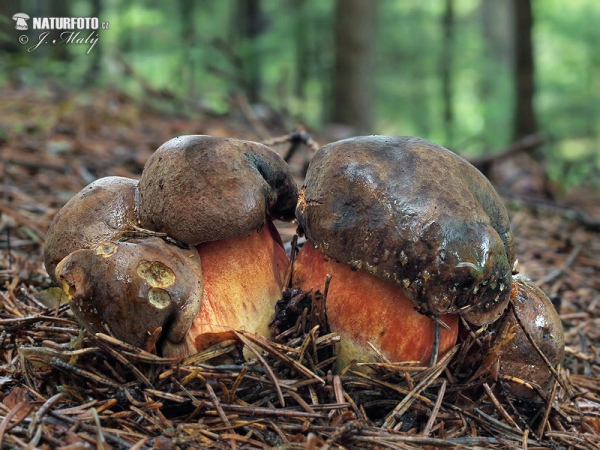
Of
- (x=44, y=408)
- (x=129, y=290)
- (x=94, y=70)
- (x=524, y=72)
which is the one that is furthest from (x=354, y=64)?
(x=44, y=408)

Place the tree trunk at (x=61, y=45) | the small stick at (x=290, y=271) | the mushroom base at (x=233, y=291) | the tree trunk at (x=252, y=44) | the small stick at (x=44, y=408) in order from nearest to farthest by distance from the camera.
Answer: the small stick at (x=44, y=408)
the mushroom base at (x=233, y=291)
the small stick at (x=290, y=271)
the tree trunk at (x=252, y=44)
the tree trunk at (x=61, y=45)

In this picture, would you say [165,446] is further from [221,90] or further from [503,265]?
[221,90]

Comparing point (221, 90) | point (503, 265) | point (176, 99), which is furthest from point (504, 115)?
point (503, 265)

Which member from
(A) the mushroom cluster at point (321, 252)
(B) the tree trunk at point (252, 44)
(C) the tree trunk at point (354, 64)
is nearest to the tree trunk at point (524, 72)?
(C) the tree trunk at point (354, 64)

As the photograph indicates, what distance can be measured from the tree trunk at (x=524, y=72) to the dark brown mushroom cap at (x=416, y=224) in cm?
629

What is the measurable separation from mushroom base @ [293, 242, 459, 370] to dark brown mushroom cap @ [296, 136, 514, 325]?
5.1 inches

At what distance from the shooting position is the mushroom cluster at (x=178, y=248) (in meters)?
1.52

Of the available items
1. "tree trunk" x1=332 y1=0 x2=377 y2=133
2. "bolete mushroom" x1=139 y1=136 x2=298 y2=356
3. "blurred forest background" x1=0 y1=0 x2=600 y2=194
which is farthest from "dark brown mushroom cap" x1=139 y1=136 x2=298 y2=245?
"tree trunk" x1=332 y1=0 x2=377 y2=133

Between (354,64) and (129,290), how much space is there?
6037 millimetres

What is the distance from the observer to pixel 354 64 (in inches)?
273

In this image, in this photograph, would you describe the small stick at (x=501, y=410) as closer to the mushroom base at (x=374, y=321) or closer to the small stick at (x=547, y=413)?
the small stick at (x=547, y=413)

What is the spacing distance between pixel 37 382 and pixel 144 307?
1.42 ft

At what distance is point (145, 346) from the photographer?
5.15 ft

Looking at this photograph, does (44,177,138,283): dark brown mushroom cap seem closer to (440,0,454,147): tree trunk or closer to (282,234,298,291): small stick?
(282,234,298,291): small stick
